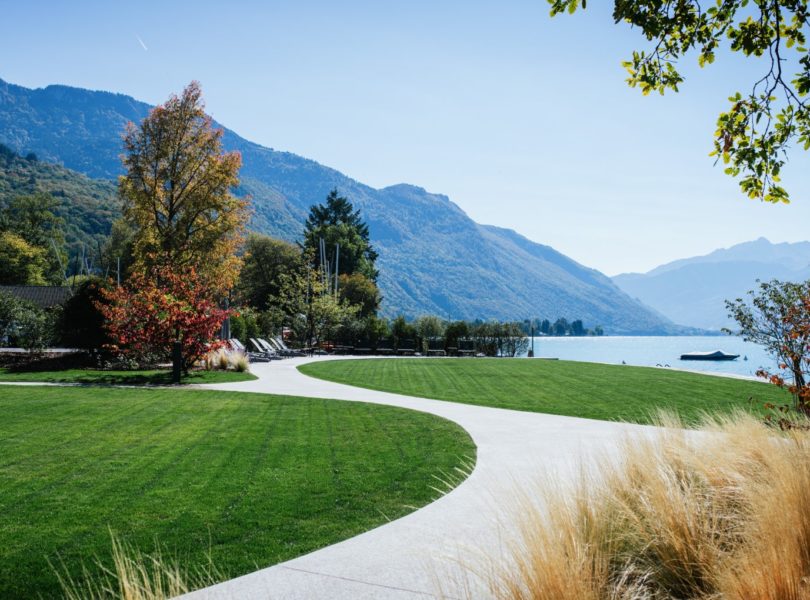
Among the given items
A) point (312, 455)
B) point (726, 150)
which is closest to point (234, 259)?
point (312, 455)

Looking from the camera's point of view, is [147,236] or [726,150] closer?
[726,150]

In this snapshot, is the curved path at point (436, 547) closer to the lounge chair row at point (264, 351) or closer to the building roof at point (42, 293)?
the lounge chair row at point (264, 351)

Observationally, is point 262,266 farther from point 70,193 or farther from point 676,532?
point 70,193

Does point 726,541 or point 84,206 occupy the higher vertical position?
point 84,206

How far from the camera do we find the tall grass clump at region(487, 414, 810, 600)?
2.60m

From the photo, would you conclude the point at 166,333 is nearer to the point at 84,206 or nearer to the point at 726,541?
the point at 726,541

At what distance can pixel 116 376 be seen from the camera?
16.7m

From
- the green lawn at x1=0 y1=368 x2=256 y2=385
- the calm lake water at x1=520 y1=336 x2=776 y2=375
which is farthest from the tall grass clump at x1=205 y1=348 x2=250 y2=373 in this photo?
the calm lake water at x1=520 y1=336 x2=776 y2=375

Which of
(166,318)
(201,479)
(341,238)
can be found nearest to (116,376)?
(166,318)

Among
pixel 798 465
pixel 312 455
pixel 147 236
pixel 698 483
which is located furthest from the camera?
pixel 147 236

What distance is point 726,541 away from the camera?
3.25 meters

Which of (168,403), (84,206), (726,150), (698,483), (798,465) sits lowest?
(168,403)

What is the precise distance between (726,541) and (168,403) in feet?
35.8

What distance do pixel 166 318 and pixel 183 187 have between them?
10.1m
